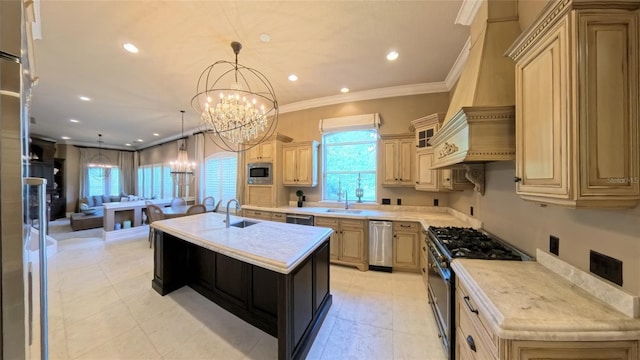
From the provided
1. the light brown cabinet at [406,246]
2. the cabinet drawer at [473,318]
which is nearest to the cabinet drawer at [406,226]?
the light brown cabinet at [406,246]

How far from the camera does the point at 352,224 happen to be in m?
3.55

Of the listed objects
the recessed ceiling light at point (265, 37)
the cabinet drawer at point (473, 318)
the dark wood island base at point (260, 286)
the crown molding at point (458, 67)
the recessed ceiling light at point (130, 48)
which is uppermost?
the recessed ceiling light at point (130, 48)

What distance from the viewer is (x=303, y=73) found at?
343cm

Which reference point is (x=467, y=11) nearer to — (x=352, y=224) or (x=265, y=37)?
(x=265, y=37)

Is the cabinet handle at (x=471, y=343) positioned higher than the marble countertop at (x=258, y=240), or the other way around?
the marble countertop at (x=258, y=240)

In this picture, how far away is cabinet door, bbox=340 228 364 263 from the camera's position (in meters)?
3.50

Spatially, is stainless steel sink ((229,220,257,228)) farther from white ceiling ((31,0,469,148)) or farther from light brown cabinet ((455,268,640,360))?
light brown cabinet ((455,268,640,360))

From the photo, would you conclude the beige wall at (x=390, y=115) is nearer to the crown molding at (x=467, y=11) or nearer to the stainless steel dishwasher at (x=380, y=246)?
the stainless steel dishwasher at (x=380, y=246)

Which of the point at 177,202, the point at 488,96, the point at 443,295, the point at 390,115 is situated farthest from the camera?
the point at 177,202

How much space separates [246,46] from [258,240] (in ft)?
7.89

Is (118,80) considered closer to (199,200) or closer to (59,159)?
(199,200)

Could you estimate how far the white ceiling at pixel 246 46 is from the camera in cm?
217

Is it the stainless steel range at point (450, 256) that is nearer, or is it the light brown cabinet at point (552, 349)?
the light brown cabinet at point (552, 349)

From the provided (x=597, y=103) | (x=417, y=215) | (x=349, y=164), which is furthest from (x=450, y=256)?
(x=349, y=164)
